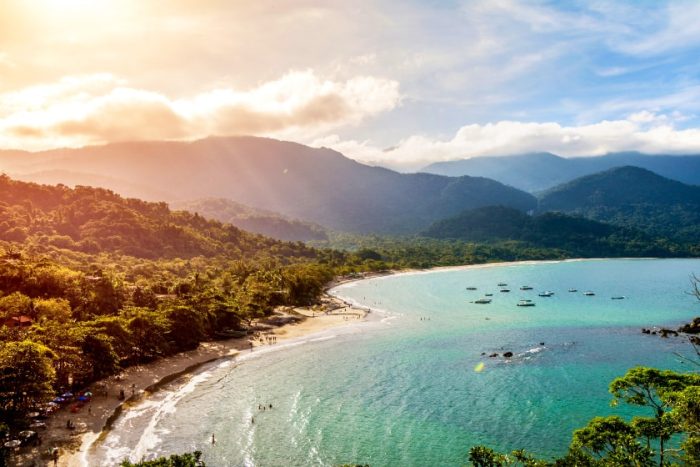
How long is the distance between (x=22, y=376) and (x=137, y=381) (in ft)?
64.3

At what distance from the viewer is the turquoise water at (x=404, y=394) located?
145 feet

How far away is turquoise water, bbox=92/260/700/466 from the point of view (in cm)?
4406

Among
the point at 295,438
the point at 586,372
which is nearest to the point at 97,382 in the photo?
the point at 295,438

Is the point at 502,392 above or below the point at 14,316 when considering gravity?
below

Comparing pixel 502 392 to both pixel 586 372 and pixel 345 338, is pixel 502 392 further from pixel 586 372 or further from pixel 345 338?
pixel 345 338

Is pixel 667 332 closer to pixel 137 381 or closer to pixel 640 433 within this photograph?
pixel 640 433

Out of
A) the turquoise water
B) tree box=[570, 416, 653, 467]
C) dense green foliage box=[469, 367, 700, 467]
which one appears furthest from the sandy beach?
tree box=[570, 416, 653, 467]

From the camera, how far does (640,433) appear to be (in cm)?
2859

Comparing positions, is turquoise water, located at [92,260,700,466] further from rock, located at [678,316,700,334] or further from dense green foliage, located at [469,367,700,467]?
dense green foliage, located at [469,367,700,467]

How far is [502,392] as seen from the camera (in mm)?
59781

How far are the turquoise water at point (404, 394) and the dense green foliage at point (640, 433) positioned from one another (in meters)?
14.4

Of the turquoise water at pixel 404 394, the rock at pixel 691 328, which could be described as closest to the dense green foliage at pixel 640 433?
the turquoise water at pixel 404 394

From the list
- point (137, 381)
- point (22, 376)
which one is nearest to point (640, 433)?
point (22, 376)

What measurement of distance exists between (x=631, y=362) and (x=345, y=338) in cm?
5082
